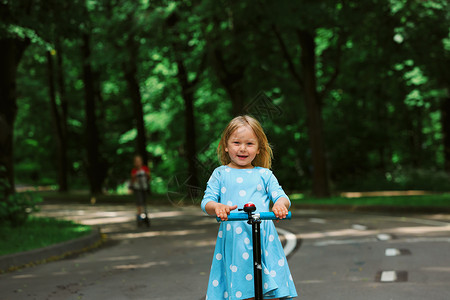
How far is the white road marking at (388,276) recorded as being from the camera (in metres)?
7.17

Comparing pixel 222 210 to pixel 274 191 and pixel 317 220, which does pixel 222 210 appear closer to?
pixel 274 191

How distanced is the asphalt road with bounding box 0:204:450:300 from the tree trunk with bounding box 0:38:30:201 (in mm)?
2620

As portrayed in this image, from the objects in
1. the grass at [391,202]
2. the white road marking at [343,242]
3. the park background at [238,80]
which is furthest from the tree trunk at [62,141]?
the white road marking at [343,242]

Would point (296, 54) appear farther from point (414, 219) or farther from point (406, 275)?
point (406, 275)

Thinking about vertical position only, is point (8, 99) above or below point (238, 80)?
below

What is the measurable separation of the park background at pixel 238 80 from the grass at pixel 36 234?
1063 mm

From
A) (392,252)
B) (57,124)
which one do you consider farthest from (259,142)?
(57,124)

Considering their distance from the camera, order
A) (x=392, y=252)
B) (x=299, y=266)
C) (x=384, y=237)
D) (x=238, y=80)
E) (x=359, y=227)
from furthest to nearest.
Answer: (x=238, y=80) < (x=359, y=227) < (x=384, y=237) < (x=392, y=252) < (x=299, y=266)

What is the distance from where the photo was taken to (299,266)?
841cm

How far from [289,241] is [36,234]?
4.60 meters

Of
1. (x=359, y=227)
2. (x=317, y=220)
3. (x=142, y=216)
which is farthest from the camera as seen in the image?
(x=317, y=220)

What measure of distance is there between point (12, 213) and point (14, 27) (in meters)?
3.74

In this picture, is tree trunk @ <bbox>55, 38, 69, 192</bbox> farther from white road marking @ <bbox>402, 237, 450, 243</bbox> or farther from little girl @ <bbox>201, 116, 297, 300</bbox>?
little girl @ <bbox>201, 116, 297, 300</bbox>

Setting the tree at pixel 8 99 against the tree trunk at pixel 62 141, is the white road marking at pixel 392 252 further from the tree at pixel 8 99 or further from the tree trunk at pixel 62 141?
the tree trunk at pixel 62 141
